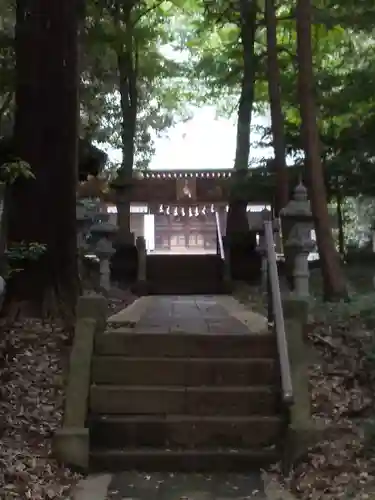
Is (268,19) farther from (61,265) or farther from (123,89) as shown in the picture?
(61,265)

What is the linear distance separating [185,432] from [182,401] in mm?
290

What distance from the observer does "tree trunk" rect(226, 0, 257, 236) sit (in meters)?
15.2

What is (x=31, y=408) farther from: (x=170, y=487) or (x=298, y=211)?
(x=298, y=211)

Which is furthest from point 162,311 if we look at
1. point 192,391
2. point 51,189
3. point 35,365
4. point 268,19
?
point 268,19

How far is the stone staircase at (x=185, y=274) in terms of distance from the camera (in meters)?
15.0

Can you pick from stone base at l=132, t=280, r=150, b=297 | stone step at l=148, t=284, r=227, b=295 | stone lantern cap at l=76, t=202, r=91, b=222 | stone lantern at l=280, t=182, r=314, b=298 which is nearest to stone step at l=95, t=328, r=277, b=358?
stone lantern at l=280, t=182, r=314, b=298

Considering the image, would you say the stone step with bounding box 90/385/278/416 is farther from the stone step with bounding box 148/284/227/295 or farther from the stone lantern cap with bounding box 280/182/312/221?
the stone step with bounding box 148/284/227/295

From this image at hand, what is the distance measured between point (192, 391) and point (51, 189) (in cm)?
310

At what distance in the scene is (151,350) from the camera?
5.71 meters

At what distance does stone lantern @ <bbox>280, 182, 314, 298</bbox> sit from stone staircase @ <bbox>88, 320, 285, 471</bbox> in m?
3.70

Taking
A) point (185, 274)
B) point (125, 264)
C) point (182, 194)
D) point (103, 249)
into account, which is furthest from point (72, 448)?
point (182, 194)

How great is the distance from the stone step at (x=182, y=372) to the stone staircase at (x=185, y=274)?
9117 millimetres

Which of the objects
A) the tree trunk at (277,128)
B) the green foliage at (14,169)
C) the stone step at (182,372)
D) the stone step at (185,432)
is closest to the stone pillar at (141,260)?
the tree trunk at (277,128)

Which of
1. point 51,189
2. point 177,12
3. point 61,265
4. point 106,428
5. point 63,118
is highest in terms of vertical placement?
point 177,12
